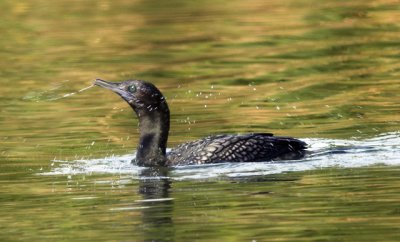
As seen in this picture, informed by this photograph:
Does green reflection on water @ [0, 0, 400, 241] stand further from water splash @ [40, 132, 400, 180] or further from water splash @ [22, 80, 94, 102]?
water splash @ [40, 132, 400, 180]

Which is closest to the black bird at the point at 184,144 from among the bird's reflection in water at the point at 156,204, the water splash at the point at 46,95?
the bird's reflection in water at the point at 156,204

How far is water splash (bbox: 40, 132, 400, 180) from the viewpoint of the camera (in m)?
13.4

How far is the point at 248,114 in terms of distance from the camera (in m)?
17.8

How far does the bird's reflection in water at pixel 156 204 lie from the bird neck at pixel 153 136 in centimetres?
24

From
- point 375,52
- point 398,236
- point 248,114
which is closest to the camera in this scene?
point 398,236

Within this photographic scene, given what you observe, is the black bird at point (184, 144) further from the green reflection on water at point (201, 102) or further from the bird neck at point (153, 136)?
the green reflection on water at point (201, 102)

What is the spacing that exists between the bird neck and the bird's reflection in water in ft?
0.78

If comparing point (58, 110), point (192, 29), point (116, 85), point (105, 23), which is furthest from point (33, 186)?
point (105, 23)

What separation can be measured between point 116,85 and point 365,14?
16172 mm

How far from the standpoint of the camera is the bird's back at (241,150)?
13930 mm

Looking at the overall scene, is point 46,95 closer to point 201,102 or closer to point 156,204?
point 201,102

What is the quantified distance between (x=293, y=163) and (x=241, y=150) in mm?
527

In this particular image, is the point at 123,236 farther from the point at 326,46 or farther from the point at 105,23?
the point at 105,23

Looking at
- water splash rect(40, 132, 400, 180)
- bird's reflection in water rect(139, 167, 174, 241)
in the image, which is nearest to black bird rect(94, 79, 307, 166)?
water splash rect(40, 132, 400, 180)
